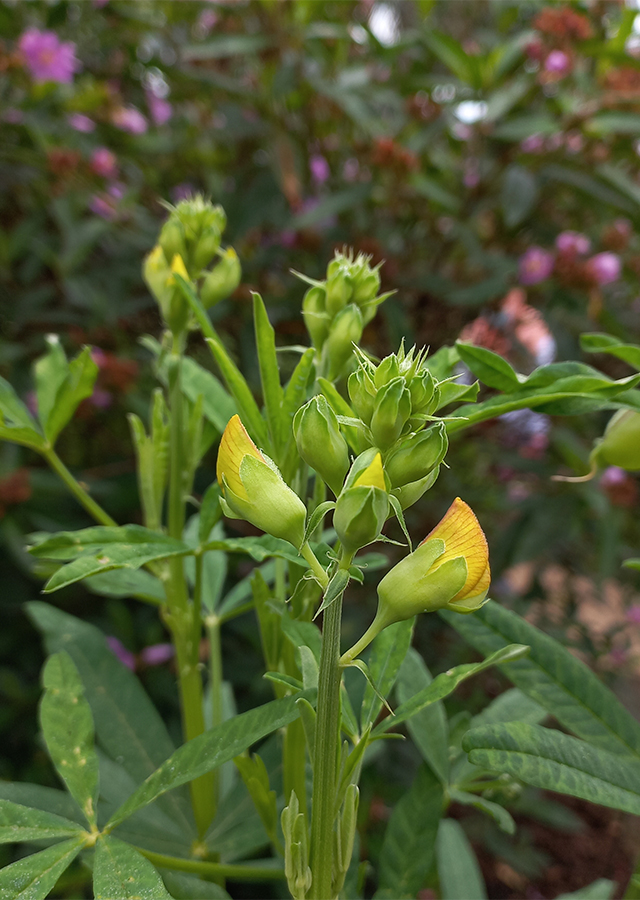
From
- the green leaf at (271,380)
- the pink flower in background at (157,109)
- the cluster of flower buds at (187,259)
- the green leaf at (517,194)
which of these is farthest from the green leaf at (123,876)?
the pink flower in background at (157,109)

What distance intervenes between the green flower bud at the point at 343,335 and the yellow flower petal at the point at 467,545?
0.43 ft

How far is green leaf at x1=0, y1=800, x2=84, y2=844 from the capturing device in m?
0.36

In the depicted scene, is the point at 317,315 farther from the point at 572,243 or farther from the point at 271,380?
the point at 572,243

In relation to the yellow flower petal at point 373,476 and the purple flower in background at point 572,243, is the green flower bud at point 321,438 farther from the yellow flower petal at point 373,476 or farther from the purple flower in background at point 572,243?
the purple flower in background at point 572,243

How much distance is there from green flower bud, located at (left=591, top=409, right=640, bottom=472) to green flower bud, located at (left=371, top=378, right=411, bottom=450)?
200 millimetres

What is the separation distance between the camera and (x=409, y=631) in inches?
17.9

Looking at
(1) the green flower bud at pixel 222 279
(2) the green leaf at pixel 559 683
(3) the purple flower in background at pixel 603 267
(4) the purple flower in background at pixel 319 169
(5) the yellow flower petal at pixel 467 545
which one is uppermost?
(4) the purple flower in background at pixel 319 169

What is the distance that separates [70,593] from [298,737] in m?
0.88

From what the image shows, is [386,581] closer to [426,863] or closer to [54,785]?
[426,863]

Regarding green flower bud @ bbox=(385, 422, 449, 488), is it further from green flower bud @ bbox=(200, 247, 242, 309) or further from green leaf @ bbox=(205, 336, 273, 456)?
green flower bud @ bbox=(200, 247, 242, 309)

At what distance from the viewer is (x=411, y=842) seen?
0.48 metres

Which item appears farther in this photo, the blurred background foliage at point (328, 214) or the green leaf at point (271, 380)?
the blurred background foliage at point (328, 214)

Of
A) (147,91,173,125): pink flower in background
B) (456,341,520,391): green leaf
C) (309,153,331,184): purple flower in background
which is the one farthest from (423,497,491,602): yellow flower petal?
(147,91,173,125): pink flower in background

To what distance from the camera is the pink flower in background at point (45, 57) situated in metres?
1.18
